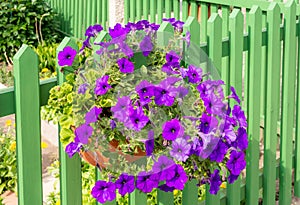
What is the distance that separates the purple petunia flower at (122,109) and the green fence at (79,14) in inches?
225

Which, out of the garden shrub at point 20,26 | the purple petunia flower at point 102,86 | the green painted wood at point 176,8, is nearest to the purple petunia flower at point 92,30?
the purple petunia flower at point 102,86

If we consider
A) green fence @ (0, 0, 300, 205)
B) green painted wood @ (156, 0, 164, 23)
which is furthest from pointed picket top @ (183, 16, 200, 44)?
green painted wood @ (156, 0, 164, 23)

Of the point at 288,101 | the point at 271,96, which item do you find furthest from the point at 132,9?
the point at 271,96

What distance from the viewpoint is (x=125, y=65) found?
254 cm

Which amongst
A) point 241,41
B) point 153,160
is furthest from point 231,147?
point 241,41

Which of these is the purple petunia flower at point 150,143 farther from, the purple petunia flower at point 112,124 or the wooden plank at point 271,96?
the wooden plank at point 271,96

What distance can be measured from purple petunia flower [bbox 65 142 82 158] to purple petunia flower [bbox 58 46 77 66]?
1.05ft

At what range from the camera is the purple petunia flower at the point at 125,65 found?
253cm

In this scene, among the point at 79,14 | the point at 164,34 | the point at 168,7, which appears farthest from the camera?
the point at 79,14

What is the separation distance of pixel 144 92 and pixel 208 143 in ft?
1.09

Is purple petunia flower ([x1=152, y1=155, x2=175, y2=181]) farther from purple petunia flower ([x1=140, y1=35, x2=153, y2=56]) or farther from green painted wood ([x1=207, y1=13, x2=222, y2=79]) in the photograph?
green painted wood ([x1=207, y1=13, x2=222, y2=79])

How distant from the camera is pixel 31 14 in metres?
8.27

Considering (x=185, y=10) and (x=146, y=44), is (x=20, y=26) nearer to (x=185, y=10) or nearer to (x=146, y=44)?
(x=185, y=10)

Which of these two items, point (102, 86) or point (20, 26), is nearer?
point (102, 86)
